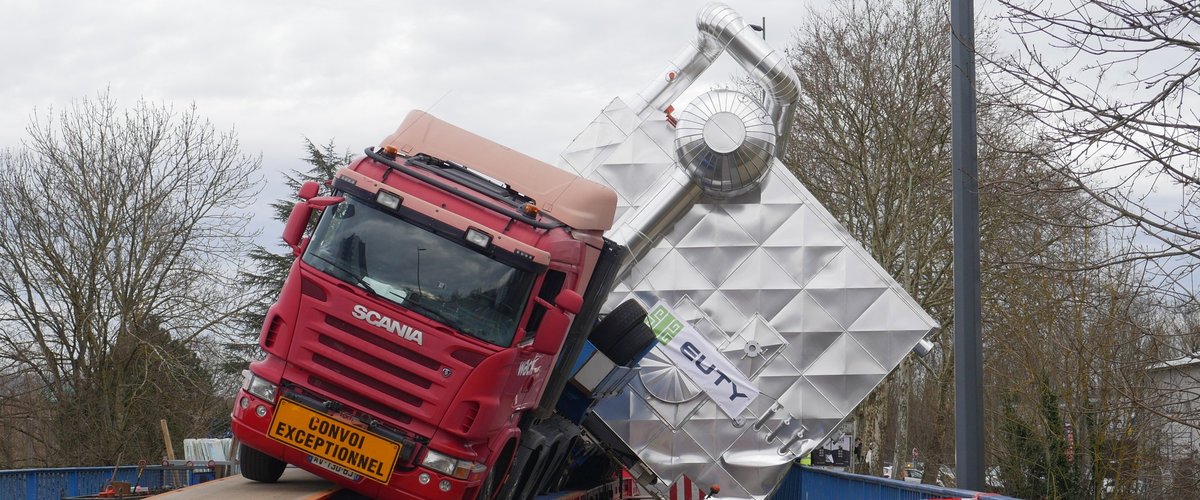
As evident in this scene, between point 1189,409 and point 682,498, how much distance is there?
366 inches

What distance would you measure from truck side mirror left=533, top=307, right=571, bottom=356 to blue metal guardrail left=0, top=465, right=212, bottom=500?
7.29 m

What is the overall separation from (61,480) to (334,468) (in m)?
10.6

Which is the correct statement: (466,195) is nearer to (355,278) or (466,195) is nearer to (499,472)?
(355,278)

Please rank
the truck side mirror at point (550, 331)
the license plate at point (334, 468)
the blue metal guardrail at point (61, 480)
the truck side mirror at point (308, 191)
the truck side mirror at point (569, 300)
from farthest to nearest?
the blue metal guardrail at point (61, 480)
the truck side mirror at point (308, 191)
the truck side mirror at point (550, 331)
the truck side mirror at point (569, 300)
the license plate at point (334, 468)

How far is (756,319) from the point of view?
1655 centimetres

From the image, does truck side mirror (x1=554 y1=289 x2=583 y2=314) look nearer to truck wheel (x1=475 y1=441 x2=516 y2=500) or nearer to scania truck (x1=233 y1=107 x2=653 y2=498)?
scania truck (x1=233 y1=107 x2=653 y2=498)

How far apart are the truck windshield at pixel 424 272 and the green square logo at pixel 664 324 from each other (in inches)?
253

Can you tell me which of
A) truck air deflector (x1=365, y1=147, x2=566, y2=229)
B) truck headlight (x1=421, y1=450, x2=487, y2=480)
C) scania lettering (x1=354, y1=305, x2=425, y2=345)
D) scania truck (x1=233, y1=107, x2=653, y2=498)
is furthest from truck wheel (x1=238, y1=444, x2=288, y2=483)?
truck air deflector (x1=365, y1=147, x2=566, y2=229)

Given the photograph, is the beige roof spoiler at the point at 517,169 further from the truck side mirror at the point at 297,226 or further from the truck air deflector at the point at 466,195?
the truck side mirror at the point at 297,226

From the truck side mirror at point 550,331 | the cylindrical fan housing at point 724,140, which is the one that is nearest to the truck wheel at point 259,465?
the truck side mirror at point 550,331

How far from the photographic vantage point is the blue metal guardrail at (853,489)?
10.5 meters

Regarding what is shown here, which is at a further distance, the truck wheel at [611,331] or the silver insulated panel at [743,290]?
the silver insulated panel at [743,290]

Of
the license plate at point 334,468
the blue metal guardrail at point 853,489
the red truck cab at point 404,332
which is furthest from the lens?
the blue metal guardrail at point 853,489

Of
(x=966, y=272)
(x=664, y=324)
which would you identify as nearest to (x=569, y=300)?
(x=966, y=272)
